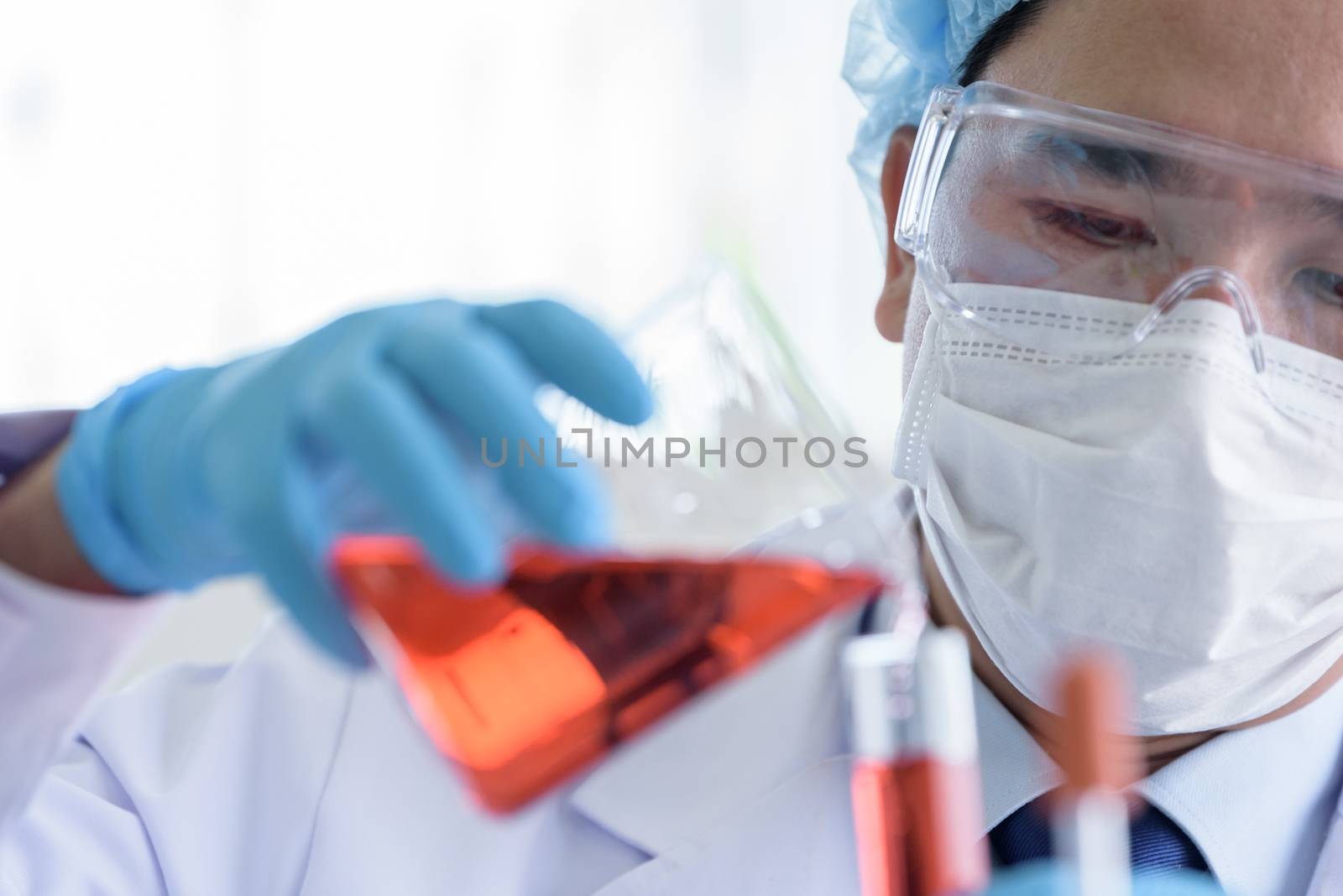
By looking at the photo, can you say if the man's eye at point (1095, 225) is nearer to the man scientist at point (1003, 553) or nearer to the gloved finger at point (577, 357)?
the man scientist at point (1003, 553)

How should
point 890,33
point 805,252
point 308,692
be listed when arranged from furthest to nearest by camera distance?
point 805,252
point 890,33
point 308,692

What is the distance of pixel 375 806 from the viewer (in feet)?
4.23

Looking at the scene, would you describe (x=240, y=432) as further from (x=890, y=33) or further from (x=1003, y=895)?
(x=890, y=33)

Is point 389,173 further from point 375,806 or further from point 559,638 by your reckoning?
point 559,638

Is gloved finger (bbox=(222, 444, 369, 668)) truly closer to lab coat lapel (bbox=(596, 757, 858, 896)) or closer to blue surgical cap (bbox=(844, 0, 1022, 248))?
lab coat lapel (bbox=(596, 757, 858, 896))

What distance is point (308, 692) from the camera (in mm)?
1365

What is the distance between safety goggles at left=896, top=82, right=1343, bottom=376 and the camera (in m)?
1.09

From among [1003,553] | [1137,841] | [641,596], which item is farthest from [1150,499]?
[641,596]

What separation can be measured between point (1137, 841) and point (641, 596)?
0.79 m

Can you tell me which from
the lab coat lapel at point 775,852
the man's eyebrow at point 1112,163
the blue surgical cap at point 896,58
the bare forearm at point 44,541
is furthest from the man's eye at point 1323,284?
the bare forearm at point 44,541

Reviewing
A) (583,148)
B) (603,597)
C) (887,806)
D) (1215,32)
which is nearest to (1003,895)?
(887,806)

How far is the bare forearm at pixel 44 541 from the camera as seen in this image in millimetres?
835

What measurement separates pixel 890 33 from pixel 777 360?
92 centimetres

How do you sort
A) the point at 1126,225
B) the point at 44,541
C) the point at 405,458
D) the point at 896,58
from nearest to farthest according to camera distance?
1. the point at 405,458
2. the point at 44,541
3. the point at 1126,225
4. the point at 896,58
